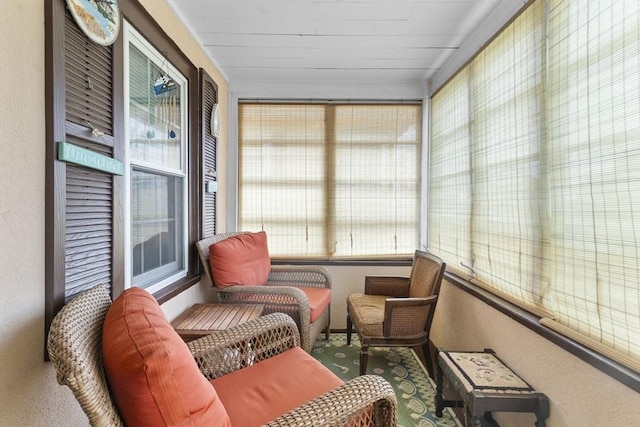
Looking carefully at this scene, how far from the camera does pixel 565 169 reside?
1.24 m

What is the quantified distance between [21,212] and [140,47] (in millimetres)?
1104

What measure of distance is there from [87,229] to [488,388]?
6.05ft

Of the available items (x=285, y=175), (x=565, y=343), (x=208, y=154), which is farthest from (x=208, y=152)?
(x=565, y=343)

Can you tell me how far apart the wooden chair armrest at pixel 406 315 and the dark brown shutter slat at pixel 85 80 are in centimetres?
186

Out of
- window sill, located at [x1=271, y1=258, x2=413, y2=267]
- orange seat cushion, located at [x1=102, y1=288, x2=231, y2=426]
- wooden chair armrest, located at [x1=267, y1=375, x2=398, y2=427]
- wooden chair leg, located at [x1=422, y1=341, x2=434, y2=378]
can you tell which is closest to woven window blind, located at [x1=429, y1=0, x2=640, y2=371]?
wooden chair leg, located at [x1=422, y1=341, x2=434, y2=378]

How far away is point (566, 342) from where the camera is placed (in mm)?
1163

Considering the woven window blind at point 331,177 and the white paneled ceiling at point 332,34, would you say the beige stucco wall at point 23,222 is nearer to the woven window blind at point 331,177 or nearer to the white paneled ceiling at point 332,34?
the white paneled ceiling at point 332,34

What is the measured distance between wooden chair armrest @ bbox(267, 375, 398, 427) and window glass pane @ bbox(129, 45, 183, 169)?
143 cm

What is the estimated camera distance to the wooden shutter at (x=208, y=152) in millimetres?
2232

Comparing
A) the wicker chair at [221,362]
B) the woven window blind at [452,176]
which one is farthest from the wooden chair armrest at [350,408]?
the woven window blind at [452,176]

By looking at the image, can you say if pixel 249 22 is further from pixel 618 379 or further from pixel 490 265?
pixel 618 379

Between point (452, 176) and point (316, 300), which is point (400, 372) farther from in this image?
point (452, 176)

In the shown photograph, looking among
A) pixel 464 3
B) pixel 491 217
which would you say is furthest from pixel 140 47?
pixel 491 217

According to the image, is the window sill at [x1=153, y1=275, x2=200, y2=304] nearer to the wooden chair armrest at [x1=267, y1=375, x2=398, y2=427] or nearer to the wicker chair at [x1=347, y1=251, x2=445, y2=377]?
the wooden chair armrest at [x1=267, y1=375, x2=398, y2=427]
